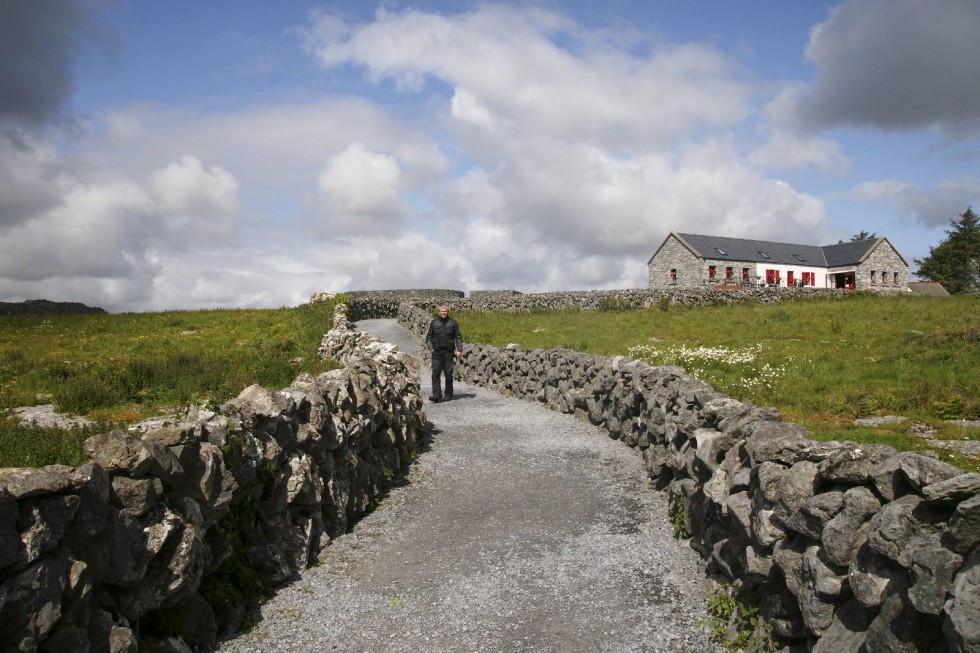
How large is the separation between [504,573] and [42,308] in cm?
4759

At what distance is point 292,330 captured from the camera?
86.0 feet

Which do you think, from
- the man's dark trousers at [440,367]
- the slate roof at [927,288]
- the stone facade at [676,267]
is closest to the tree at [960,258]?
the slate roof at [927,288]

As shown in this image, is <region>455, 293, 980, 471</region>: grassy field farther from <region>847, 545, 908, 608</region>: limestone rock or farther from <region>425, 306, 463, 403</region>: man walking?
<region>425, 306, 463, 403</region>: man walking

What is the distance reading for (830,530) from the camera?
17.5ft

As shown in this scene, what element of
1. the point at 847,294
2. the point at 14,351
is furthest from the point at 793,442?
the point at 847,294

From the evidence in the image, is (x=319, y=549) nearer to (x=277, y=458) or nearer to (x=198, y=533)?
(x=277, y=458)

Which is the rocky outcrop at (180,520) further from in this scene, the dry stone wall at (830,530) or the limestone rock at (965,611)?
the limestone rock at (965,611)

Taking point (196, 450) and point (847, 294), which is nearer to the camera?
point (196, 450)

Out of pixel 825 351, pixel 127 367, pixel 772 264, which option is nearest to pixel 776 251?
pixel 772 264

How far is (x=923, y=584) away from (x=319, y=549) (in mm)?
7136

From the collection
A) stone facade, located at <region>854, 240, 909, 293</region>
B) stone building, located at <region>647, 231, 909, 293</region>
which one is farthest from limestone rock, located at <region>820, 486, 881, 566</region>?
stone facade, located at <region>854, 240, 909, 293</region>

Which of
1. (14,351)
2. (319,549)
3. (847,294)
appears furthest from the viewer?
(847,294)

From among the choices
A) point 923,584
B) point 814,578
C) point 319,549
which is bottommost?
point 319,549

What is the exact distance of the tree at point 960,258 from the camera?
77125mm
